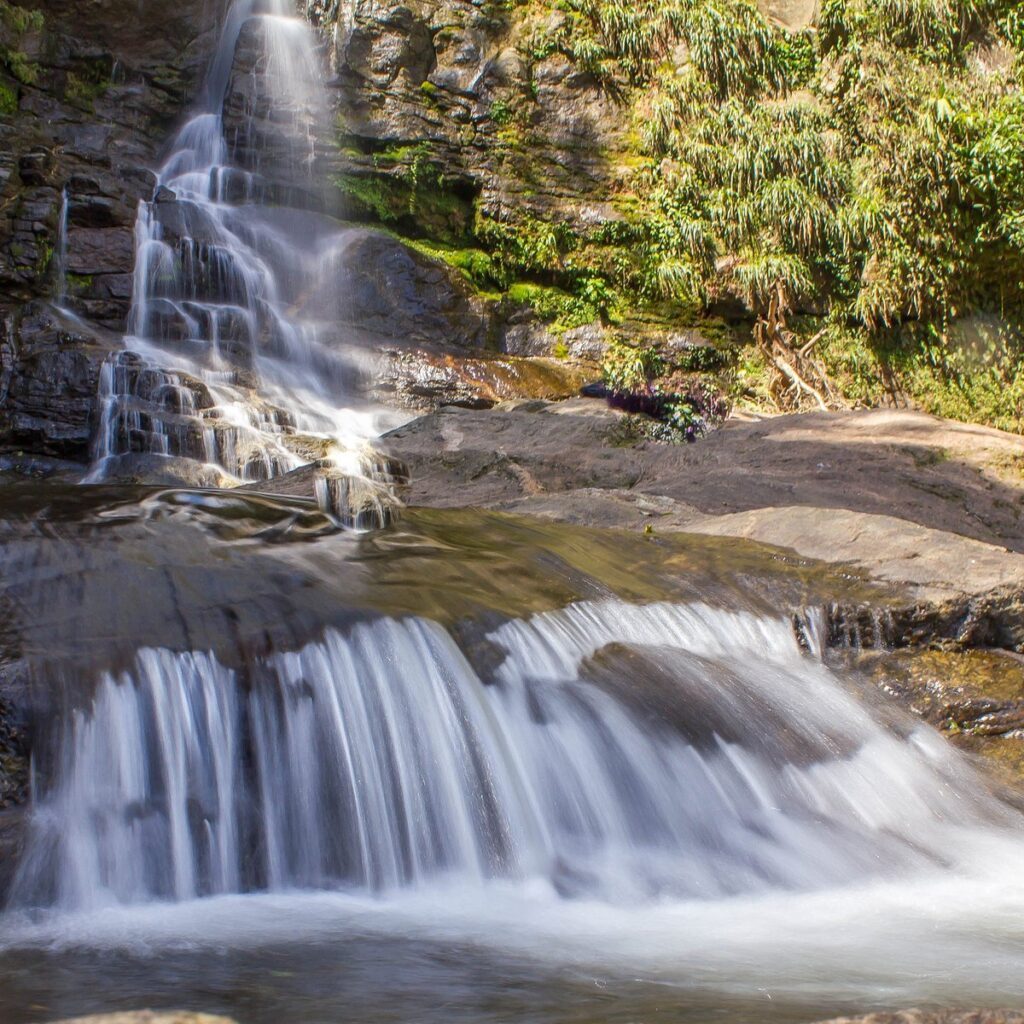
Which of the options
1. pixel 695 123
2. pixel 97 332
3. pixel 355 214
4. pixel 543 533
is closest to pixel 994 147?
pixel 695 123

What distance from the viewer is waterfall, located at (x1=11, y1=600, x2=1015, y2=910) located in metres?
3.70

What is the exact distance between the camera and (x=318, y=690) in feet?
14.0

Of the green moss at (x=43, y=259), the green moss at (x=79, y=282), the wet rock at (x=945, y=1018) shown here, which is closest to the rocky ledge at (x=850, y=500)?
the wet rock at (x=945, y=1018)

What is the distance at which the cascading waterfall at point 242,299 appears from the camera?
10570mm

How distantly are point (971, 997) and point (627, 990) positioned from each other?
35.6 inches

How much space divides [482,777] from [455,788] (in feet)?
0.42

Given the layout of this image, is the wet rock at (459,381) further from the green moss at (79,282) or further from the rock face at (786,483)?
the green moss at (79,282)

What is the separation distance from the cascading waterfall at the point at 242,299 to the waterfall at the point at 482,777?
2411 millimetres

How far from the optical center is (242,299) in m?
14.7

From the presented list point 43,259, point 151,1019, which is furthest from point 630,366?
point 151,1019

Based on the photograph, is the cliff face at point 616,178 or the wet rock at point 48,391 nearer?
the wet rock at point 48,391

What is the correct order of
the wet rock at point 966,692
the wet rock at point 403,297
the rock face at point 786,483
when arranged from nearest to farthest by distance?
the wet rock at point 966,692
the rock face at point 786,483
the wet rock at point 403,297

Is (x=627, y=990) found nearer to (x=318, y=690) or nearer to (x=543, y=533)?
(x=318, y=690)

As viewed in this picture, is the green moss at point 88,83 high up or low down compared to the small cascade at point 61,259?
up
